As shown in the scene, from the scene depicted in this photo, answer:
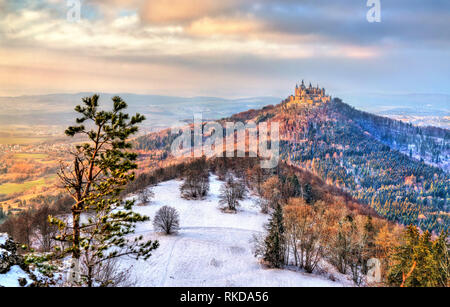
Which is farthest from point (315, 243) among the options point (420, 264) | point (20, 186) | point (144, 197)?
point (20, 186)

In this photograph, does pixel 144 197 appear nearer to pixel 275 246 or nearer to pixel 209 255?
pixel 209 255

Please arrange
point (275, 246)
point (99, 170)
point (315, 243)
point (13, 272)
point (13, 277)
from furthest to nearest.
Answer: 1. point (315, 243)
2. point (275, 246)
3. point (13, 272)
4. point (13, 277)
5. point (99, 170)

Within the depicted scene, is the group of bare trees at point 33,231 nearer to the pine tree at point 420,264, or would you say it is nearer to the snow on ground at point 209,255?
the snow on ground at point 209,255

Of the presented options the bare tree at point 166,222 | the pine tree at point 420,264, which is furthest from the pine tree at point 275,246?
the bare tree at point 166,222

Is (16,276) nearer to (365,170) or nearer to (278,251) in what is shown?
(278,251)

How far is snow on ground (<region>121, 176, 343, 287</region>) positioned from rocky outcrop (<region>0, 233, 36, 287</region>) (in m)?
6.15

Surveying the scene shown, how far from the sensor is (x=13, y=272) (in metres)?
9.30

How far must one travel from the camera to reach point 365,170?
197 m

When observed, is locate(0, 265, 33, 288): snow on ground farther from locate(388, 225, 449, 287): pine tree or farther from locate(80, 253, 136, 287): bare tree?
locate(388, 225, 449, 287): pine tree

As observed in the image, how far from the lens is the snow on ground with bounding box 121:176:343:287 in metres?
20.7

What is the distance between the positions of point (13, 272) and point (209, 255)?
19.8m

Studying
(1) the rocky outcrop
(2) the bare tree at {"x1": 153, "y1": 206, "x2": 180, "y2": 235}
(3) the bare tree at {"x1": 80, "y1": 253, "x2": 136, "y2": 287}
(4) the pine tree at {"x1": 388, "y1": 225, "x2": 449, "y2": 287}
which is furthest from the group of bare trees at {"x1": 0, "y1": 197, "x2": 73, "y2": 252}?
(4) the pine tree at {"x1": 388, "y1": 225, "x2": 449, "y2": 287}
